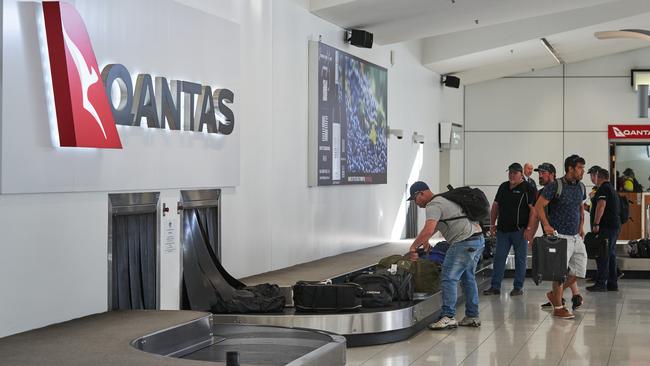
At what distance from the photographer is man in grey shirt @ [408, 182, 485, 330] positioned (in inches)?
369

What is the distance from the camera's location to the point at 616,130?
22.2 metres

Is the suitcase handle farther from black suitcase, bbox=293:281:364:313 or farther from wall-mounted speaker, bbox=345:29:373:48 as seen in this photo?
wall-mounted speaker, bbox=345:29:373:48

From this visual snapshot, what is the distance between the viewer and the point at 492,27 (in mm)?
17797

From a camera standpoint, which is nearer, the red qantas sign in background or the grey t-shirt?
the red qantas sign in background

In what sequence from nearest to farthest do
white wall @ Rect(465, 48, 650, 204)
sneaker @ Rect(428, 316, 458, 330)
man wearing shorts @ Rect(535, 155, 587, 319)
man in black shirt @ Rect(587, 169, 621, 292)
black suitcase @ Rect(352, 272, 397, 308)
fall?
black suitcase @ Rect(352, 272, 397, 308), sneaker @ Rect(428, 316, 458, 330), man wearing shorts @ Rect(535, 155, 587, 319), man in black shirt @ Rect(587, 169, 621, 292), white wall @ Rect(465, 48, 650, 204)

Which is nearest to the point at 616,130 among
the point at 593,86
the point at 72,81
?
the point at 593,86

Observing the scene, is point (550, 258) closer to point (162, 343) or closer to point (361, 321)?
point (361, 321)

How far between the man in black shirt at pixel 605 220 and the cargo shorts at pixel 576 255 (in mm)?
2584

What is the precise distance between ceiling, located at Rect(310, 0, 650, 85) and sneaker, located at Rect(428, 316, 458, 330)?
4.26 meters

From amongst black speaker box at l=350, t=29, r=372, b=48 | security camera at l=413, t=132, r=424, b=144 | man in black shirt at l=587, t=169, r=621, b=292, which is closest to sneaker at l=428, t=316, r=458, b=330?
man in black shirt at l=587, t=169, r=621, b=292

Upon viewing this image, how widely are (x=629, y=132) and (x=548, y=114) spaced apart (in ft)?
5.79

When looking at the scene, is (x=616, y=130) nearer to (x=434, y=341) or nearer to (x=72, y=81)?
(x=434, y=341)

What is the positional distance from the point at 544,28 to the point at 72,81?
39.7ft

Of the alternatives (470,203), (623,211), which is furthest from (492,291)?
(470,203)
